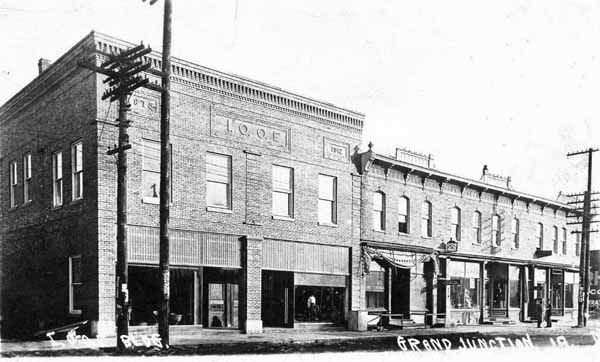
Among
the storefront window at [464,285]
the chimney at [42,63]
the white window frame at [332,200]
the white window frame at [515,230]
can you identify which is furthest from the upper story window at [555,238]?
the chimney at [42,63]

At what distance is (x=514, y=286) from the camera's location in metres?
36.6

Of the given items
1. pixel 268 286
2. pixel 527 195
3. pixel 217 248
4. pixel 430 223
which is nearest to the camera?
pixel 217 248

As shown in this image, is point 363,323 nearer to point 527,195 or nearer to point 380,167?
point 380,167

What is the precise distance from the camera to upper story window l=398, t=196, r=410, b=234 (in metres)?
29.5

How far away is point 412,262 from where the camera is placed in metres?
29.2

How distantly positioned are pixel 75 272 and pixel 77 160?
3.58m

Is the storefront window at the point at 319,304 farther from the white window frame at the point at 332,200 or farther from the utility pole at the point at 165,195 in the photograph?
the utility pole at the point at 165,195

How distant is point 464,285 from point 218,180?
55.4 ft

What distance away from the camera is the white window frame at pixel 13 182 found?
79.8 feet

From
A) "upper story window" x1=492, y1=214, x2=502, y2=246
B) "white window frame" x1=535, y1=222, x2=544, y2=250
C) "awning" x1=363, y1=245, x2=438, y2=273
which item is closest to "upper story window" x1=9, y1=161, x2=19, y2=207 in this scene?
"awning" x1=363, y1=245, x2=438, y2=273

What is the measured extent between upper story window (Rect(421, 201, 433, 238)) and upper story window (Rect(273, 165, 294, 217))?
348 inches

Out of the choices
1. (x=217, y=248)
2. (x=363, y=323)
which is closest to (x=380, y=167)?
(x=363, y=323)

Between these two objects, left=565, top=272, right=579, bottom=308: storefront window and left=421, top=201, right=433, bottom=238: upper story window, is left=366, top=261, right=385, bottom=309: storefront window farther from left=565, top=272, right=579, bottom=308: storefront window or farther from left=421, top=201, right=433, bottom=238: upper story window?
left=565, top=272, right=579, bottom=308: storefront window

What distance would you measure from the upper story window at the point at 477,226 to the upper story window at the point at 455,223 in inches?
60.7
